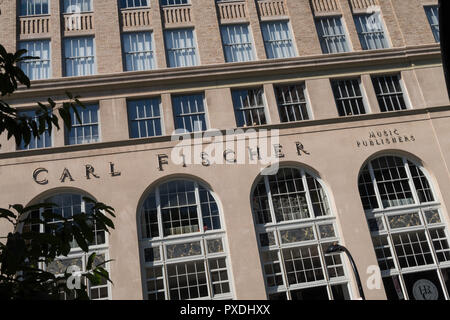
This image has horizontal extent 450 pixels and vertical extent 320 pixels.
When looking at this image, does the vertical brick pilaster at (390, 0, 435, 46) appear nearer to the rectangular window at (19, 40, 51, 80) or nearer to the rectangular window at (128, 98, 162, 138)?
the rectangular window at (128, 98, 162, 138)

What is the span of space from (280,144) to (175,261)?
25.5ft

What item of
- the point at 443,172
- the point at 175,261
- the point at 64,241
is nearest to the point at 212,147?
the point at 175,261

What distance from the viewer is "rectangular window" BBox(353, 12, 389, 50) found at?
74.8 ft

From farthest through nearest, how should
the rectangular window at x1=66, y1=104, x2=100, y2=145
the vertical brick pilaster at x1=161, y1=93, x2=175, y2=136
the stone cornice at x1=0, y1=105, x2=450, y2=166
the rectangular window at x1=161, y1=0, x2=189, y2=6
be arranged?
the rectangular window at x1=161, y1=0, x2=189, y2=6, the vertical brick pilaster at x1=161, y1=93, x2=175, y2=136, the rectangular window at x1=66, y1=104, x2=100, y2=145, the stone cornice at x1=0, y1=105, x2=450, y2=166

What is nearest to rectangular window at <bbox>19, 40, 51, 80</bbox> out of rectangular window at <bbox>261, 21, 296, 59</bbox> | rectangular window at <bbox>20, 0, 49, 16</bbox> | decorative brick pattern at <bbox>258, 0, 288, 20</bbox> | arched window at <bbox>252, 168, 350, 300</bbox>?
rectangular window at <bbox>20, 0, 49, 16</bbox>

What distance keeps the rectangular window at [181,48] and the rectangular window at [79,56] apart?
4.17 metres

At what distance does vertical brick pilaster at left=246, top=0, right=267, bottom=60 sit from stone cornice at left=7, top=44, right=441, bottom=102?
3.36 feet

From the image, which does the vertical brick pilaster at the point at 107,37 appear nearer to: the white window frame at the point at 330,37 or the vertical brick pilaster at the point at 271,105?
the vertical brick pilaster at the point at 271,105

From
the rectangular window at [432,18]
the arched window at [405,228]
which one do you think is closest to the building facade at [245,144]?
the arched window at [405,228]

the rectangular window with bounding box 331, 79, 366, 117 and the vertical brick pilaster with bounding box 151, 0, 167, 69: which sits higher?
the vertical brick pilaster with bounding box 151, 0, 167, 69

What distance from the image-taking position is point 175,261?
17.5 metres

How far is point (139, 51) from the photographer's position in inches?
837

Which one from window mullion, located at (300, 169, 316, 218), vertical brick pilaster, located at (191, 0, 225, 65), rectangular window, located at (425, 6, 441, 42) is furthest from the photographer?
rectangular window, located at (425, 6, 441, 42)
